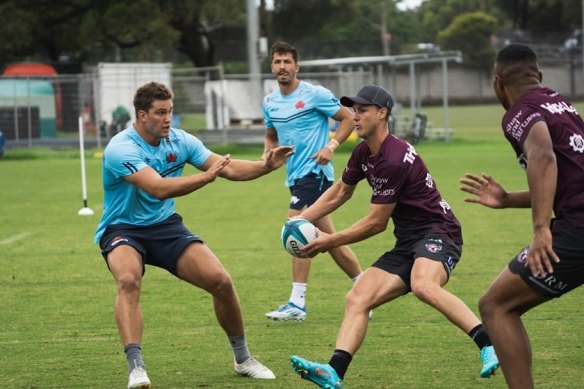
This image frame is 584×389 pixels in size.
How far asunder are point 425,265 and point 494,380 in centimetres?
101

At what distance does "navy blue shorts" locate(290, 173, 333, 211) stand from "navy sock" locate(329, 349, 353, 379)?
12.7 feet

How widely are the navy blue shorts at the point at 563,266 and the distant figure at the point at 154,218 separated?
2.44 m

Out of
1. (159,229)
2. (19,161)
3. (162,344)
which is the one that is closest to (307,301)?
(162,344)

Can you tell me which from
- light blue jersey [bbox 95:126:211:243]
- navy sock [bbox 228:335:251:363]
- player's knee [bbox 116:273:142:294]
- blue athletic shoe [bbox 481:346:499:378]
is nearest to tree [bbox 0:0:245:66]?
light blue jersey [bbox 95:126:211:243]

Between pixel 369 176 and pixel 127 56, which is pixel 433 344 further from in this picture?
pixel 127 56

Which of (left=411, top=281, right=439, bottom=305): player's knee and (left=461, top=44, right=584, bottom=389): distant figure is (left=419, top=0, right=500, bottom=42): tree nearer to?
(left=411, top=281, right=439, bottom=305): player's knee

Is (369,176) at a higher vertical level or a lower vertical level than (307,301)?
higher

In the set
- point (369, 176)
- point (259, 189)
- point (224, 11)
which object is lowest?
point (259, 189)

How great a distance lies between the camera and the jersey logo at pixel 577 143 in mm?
6484

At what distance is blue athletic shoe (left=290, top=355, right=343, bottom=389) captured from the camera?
7266 millimetres

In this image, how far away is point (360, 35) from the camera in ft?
287

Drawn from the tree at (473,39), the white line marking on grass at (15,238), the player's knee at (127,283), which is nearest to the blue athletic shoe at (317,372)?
the player's knee at (127,283)

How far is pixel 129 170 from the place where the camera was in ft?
26.8

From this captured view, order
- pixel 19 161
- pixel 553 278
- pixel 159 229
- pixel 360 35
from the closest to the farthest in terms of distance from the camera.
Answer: pixel 553 278, pixel 159 229, pixel 19 161, pixel 360 35
